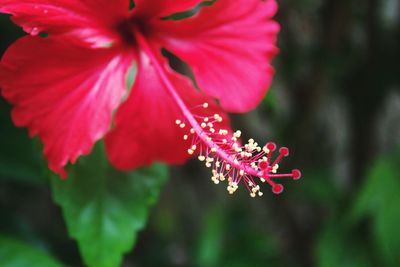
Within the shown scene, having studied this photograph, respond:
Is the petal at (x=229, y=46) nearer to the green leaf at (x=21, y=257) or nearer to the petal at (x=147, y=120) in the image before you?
the petal at (x=147, y=120)

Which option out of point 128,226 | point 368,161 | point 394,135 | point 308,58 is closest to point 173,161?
point 128,226

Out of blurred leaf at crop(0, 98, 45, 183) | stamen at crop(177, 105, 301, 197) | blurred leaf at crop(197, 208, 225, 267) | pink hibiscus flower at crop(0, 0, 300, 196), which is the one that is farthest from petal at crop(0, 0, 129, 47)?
blurred leaf at crop(197, 208, 225, 267)

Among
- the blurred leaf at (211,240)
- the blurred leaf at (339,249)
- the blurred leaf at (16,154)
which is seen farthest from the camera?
the blurred leaf at (211,240)

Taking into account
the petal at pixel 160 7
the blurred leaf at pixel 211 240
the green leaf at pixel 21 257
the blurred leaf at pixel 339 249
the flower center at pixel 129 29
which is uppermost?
the petal at pixel 160 7

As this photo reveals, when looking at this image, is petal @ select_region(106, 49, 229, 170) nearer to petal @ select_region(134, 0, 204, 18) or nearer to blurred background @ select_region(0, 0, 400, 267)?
petal @ select_region(134, 0, 204, 18)

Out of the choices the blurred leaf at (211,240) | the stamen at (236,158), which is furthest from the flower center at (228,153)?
the blurred leaf at (211,240)

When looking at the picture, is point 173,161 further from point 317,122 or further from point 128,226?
point 317,122

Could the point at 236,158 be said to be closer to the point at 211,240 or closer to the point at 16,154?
the point at 16,154
